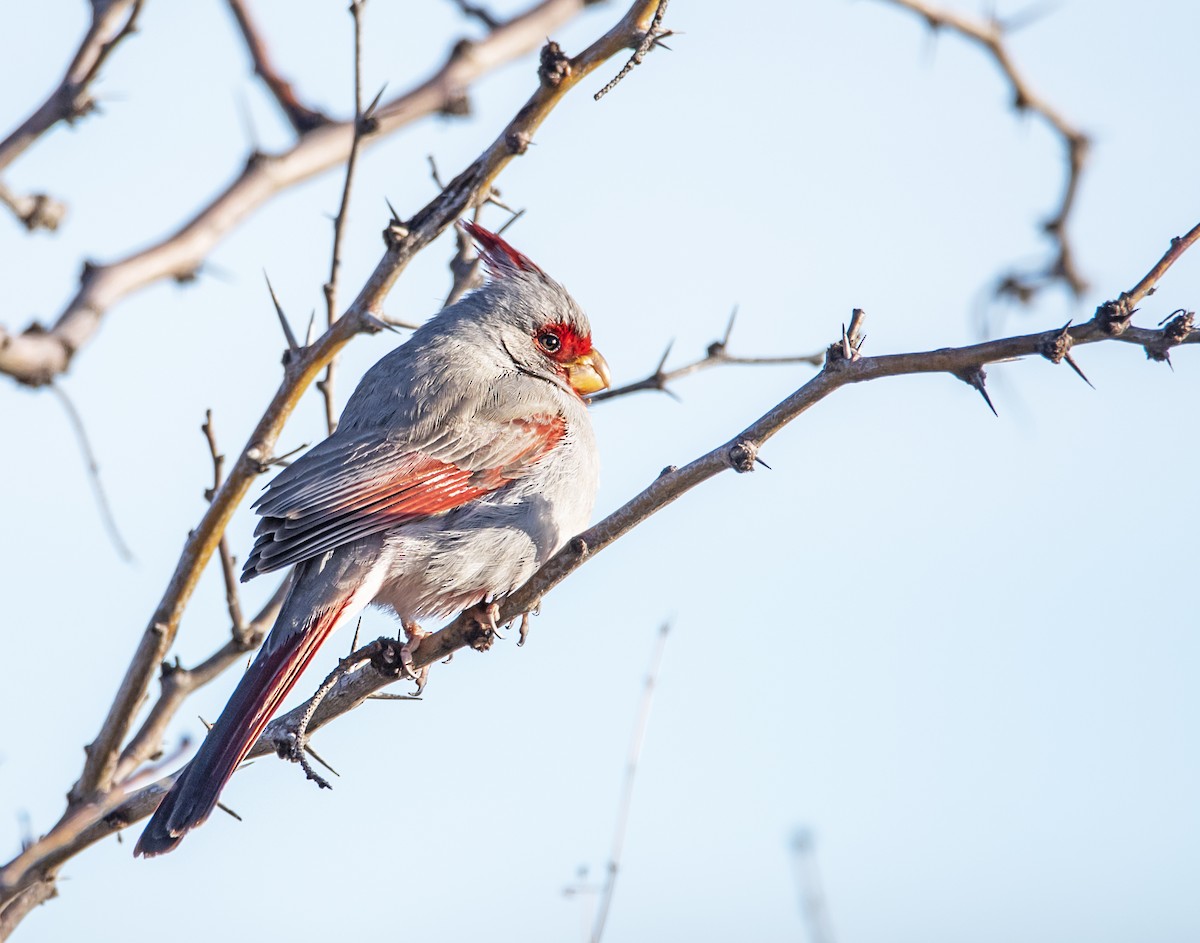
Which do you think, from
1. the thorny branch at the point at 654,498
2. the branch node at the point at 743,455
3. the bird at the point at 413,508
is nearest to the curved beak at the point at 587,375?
the bird at the point at 413,508

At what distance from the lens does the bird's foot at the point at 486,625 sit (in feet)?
11.6

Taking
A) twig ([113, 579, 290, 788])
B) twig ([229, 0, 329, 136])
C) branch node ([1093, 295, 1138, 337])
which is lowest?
twig ([113, 579, 290, 788])

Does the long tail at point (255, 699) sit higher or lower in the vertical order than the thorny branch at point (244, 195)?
lower

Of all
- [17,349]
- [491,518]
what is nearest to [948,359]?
[491,518]

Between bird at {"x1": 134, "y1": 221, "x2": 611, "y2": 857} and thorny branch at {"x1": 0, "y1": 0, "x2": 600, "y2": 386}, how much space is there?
0.50 meters

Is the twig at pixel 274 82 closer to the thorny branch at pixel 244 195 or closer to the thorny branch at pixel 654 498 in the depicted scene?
the thorny branch at pixel 244 195

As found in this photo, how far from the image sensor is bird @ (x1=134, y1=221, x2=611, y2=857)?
3.81 m

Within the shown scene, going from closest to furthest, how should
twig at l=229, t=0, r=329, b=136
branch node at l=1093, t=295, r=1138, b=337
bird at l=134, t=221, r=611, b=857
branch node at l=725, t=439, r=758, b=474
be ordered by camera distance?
branch node at l=1093, t=295, r=1138, b=337 → branch node at l=725, t=439, r=758, b=474 → bird at l=134, t=221, r=611, b=857 → twig at l=229, t=0, r=329, b=136

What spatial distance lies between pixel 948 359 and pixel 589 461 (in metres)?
2.20

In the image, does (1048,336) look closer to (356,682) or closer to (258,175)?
(356,682)

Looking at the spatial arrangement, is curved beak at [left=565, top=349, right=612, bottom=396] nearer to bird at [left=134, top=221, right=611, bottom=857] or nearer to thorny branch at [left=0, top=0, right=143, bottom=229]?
bird at [left=134, top=221, right=611, bottom=857]

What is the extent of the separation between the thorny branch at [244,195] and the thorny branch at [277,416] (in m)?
0.22

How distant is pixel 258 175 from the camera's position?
14.0 ft

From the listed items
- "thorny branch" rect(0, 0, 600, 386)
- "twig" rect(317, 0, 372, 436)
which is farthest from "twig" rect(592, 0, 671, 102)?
"twig" rect(317, 0, 372, 436)
